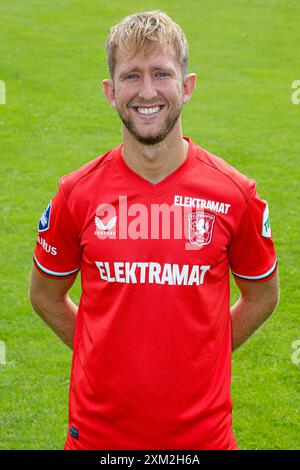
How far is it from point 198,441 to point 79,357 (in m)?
0.67

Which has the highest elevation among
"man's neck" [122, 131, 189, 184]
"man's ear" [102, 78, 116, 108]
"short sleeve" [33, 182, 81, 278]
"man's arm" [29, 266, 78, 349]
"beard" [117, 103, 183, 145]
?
"man's ear" [102, 78, 116, 108]

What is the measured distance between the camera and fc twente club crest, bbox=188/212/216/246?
3.87 meters

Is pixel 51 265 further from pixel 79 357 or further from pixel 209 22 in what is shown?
pixel 209 22

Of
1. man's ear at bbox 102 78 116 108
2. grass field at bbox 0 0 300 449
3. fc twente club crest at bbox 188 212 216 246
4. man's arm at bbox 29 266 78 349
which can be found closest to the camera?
fc twente club crest at bbox 188 212 216 246

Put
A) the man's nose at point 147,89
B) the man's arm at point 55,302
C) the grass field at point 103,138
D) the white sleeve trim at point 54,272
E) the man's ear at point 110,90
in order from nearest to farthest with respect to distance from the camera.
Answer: the man's nose at point 147,89 < the man's ear at point 110,90 < the white sleeve trim at point 54,272 < the man's arm at point 55,302 < the grass field at point 103,138

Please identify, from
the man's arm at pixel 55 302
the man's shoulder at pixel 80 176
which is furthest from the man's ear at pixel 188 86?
the man's arm at pixel 55 302

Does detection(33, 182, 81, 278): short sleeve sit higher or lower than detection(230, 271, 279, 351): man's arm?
higher

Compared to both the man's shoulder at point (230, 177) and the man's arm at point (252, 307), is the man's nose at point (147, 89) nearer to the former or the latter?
the man's shoulder at point (230, 177)

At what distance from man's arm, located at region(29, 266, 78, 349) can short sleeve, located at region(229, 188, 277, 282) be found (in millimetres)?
847

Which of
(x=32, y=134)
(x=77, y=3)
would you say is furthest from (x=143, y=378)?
(x=77, y=3)

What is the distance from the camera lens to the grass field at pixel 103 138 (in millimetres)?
7320

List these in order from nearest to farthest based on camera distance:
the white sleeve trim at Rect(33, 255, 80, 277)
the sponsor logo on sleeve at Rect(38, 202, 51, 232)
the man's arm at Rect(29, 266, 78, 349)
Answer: the sponsor logo on sleeve at Rect(38, 202, 51, 232) → the white sleeve trim at Rect(33, 255, 80, 277) → the man's arm at Rect(29, 266, 78, 349)

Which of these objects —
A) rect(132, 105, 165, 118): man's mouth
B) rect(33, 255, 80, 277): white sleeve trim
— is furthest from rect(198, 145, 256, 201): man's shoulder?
rect(33, 255, 80, 277): white sleeve trim

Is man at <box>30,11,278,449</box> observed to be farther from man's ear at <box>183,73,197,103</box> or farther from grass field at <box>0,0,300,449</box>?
grass field at <box>0,0,300,449</box>
